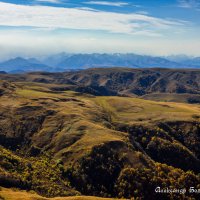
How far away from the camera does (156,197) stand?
170750mm

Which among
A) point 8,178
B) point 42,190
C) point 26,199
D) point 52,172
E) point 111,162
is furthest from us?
point 111,162

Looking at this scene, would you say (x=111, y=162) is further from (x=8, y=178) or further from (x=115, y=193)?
(x=8, y=178)

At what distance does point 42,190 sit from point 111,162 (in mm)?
56685

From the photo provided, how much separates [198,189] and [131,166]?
136ft

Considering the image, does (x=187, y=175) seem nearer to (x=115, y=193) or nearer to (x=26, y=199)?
(x=115, y=193)

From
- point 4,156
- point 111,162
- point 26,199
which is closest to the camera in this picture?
point 26,199

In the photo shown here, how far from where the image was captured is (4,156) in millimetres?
170000

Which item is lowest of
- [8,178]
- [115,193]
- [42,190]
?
[115,193]

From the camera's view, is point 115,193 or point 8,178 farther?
point 115,193

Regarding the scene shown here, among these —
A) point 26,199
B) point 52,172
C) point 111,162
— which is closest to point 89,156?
point 111,162

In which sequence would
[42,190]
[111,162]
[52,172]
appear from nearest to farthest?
[42,190], [52,172], [111,162]

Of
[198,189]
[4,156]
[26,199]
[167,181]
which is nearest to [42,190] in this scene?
[4,156]

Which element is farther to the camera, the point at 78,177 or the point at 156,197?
the point at 78,177

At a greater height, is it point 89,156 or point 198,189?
point 89,156
